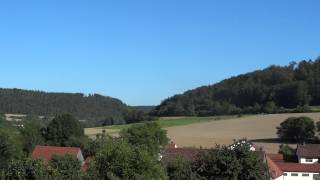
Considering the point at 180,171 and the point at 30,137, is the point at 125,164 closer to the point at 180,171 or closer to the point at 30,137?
the point at 180,171

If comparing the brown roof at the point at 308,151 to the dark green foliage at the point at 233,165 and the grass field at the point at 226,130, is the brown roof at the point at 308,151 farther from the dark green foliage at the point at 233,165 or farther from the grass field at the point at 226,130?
the dark green foliage at the point at 233,165

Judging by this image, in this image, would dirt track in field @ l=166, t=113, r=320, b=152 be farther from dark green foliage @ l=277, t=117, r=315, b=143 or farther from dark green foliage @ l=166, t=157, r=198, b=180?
dark green foliage @ l=166, t=157, r=198, b=180

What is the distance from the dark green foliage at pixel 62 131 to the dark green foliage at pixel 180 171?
145ft

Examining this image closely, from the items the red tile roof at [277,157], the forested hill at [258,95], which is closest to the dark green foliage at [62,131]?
the red tile roof at [277,157]

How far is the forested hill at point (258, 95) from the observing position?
129625 millimetres

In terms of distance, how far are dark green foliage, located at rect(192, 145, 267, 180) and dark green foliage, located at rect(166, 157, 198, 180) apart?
2.34ft

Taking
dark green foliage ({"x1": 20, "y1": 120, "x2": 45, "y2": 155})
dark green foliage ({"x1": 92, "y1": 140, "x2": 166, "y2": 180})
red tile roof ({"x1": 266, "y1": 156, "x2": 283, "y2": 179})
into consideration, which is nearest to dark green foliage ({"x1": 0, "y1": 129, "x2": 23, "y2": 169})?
dark green foliage ({"x1": 20, "y1": 120, "x2": 45, "y2": 155})

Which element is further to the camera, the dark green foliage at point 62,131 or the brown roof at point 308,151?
the dark green foliage at point 62,131

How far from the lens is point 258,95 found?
143 metres

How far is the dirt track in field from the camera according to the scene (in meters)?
102

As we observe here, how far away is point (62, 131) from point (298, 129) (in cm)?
3489

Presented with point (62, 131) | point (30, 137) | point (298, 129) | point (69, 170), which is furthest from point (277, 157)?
point (69, 170)

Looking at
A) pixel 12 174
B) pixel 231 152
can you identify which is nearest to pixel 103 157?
pixel 12 174

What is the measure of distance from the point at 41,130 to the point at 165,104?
71.7 m
